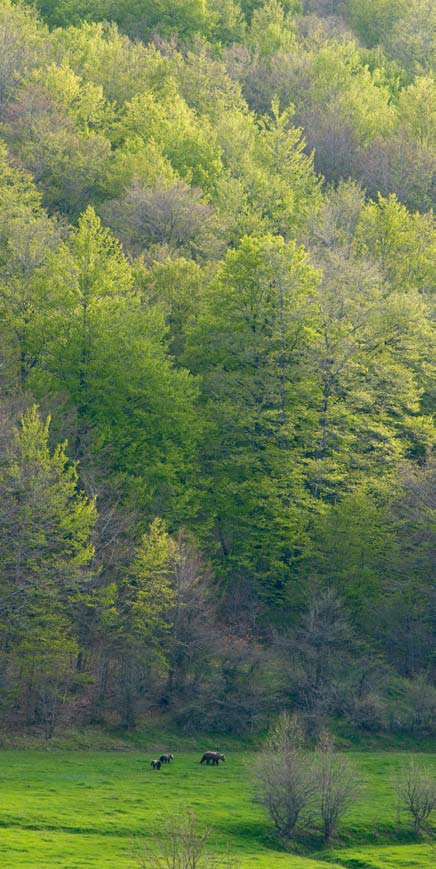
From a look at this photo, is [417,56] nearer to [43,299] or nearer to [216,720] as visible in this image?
[43,299]

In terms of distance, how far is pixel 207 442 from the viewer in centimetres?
6181

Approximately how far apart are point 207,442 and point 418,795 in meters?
25.1

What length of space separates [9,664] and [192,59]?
68641 millimetres

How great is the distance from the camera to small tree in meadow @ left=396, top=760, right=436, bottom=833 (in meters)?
40.5

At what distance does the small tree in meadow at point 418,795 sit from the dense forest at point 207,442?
34.4ft

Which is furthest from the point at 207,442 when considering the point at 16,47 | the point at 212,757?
the point at 16,47

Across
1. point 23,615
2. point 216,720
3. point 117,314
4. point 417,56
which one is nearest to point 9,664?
point 23,615

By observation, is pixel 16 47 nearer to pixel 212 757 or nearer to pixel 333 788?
pixel 212 757

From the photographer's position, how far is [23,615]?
160 feet

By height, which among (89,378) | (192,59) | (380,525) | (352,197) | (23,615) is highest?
(192,59)

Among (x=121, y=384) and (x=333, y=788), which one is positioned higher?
(x=121, y=384)

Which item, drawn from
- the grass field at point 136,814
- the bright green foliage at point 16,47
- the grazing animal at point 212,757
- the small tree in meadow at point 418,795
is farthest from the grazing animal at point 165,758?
the bright green foliage at point 16,47

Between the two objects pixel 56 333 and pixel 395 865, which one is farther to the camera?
pixel 56 333

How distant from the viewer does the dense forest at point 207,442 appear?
5047 cm
